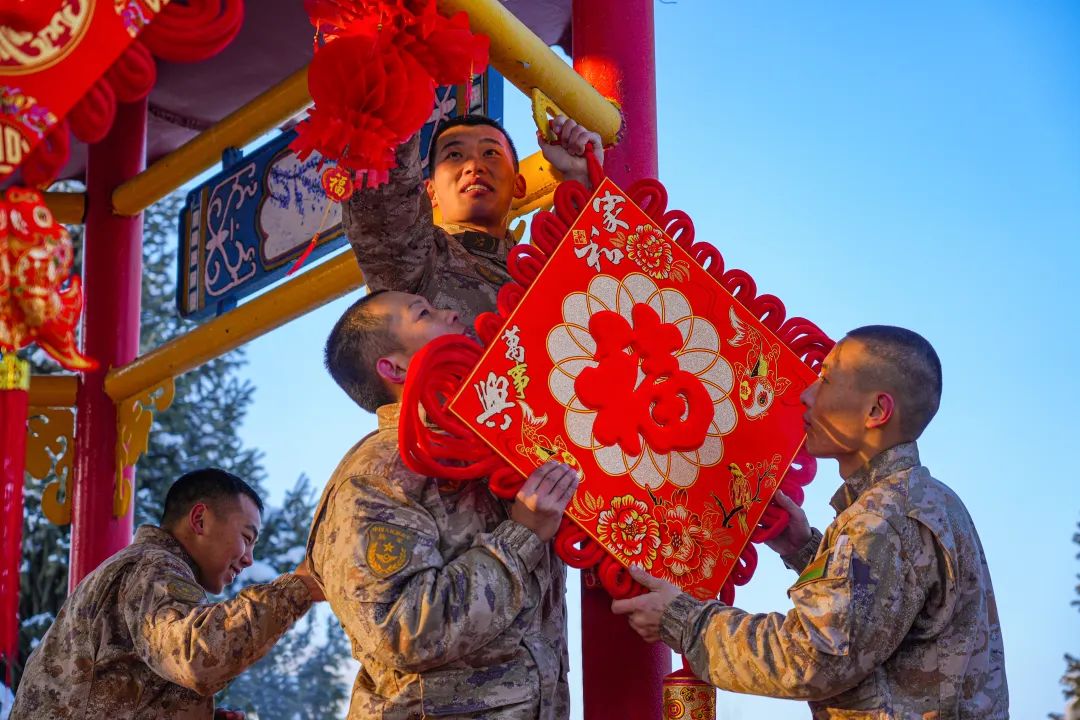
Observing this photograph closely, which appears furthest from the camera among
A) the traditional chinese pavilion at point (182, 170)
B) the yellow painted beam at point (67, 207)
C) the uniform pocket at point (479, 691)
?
the yellow painted beam at point (67, 207)

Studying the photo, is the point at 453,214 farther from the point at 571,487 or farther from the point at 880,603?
the point at 880,603

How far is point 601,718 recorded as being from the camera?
Answer: 2748mm

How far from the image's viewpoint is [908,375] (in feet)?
7.88

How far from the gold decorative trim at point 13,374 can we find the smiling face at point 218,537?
0.85 metres

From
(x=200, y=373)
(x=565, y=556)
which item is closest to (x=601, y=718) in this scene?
(x=565, y=556)

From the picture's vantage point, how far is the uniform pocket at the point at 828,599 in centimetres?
219

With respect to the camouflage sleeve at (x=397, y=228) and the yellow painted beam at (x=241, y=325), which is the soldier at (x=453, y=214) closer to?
the camouflage sleeve at (x=397, y=228)

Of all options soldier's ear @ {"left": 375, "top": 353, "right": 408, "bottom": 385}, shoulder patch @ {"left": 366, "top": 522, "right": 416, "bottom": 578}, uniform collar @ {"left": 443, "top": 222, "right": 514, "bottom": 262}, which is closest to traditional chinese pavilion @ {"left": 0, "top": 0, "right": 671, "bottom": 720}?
uniform collar @ {"left": 443, "top": 222, "right": 514, "bottom": 262}

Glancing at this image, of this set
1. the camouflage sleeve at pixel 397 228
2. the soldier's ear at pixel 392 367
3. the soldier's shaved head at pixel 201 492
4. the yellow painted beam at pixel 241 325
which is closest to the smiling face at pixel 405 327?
the soldier's ear at pixel 392 367

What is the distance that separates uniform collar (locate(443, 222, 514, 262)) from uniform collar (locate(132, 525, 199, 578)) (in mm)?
1048

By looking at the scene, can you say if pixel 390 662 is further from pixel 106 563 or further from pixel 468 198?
pixel 106 563

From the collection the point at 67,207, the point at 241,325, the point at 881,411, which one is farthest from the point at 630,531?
the point at 67,207

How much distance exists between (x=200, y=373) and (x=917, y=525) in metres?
9.00

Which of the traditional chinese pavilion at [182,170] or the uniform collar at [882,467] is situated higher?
the traditional chinese pavilion at [182,170]
